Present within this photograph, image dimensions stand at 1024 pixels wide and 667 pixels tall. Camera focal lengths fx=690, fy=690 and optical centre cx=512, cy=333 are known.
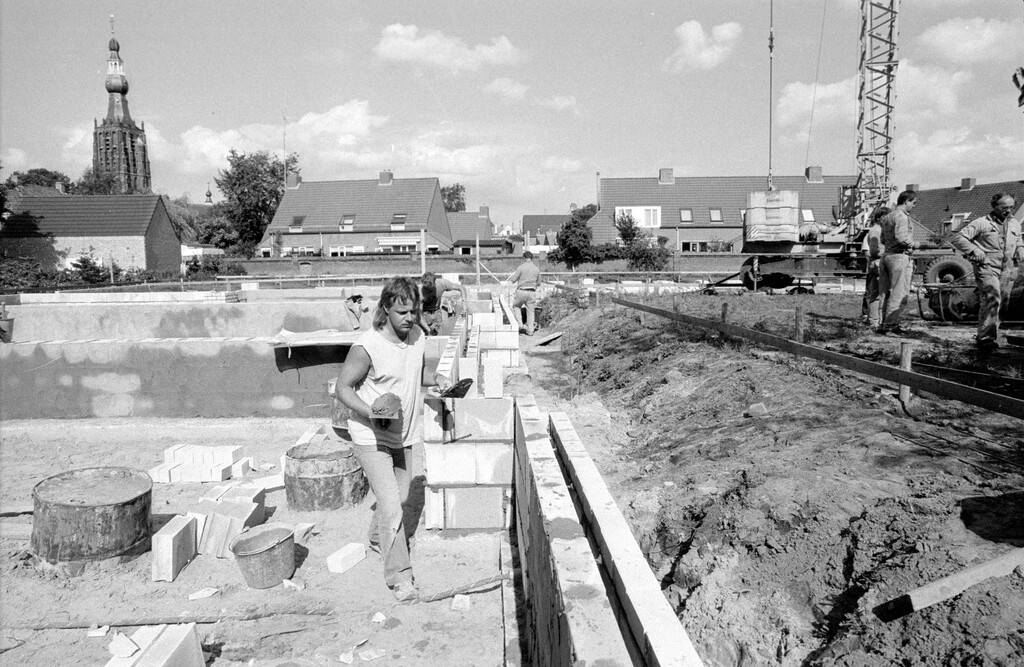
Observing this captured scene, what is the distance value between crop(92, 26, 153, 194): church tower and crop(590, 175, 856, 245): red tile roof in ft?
230

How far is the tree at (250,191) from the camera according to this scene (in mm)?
61344

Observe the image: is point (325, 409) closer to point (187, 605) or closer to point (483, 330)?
point (483, 330)

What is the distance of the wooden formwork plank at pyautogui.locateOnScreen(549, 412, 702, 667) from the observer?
2012 millimetres

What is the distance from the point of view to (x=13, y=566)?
14.8 feet

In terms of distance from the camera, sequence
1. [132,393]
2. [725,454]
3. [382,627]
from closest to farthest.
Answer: [382,627], [725,454], [132,393]

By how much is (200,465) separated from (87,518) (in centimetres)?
194

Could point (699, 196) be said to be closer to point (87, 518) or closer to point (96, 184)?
point (87, 518)

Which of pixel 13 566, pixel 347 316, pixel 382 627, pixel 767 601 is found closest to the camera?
pixel 767 601

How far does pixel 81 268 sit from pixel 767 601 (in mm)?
35148

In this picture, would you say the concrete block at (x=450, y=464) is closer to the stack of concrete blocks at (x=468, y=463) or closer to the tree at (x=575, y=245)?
the stack of concrete blocks at (x=468, y=463)

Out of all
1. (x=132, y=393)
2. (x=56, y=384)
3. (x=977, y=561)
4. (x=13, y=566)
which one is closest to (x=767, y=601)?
(x=977, y=561)

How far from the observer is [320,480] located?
215 inches

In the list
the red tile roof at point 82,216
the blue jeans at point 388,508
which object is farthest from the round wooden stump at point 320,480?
the red tile roof at point 82,216

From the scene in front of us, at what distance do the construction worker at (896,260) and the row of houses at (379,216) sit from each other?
28247 mm
